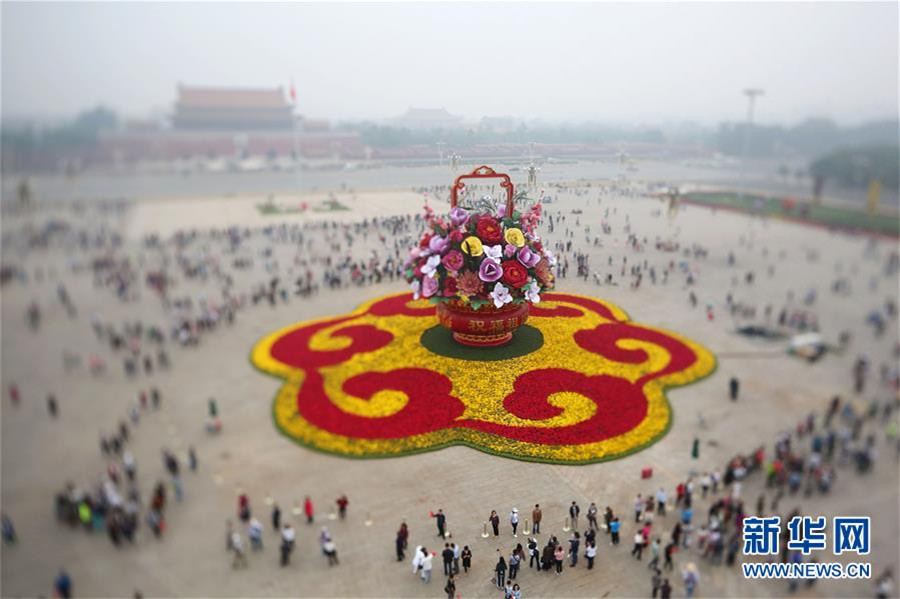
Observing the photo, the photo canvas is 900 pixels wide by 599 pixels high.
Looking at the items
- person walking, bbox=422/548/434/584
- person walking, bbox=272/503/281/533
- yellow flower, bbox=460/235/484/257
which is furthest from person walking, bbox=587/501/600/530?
person walking, bbox=272/503/281/533

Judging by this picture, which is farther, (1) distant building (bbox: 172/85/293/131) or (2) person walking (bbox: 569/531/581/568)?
(1) distant building (bbox: 172/85/293/131)

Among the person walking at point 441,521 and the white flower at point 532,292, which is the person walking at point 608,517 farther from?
the white flower at point 532,292

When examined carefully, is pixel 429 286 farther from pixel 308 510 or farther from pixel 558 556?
pixel 308 510

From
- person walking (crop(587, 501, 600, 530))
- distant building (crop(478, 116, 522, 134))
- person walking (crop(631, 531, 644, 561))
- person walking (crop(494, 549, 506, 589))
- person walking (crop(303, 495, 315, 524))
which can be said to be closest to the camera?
person walking (crop(494, 549, 506, 589))

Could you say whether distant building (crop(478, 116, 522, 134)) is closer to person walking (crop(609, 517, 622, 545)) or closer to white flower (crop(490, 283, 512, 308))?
white flower (crop(490, 283, 512, 308))

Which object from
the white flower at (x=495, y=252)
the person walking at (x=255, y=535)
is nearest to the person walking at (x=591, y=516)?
the white flower at (x=495, y=252)

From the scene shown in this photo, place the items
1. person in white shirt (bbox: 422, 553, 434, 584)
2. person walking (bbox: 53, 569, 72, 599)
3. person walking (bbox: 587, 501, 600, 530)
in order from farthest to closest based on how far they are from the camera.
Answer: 1. person walking (bbox: 53, 569, 72, 599)
2. person in white shirt (bbox: 422, 553, 434, 584)
3. person walking (bbox: 587, 501, 600, 530)
